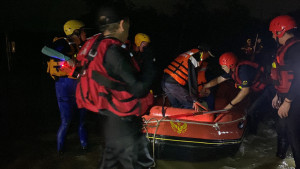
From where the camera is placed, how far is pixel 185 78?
3564 mm

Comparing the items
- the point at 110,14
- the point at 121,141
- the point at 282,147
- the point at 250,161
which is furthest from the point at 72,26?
the point at 282,147

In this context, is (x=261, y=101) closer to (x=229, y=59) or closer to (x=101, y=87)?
(x=229, y=59)

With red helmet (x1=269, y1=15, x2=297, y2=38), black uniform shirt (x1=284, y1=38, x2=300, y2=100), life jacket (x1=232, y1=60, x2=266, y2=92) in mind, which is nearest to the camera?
black uniform shirt (x1=284, y1=38, x2=300, y2=100)

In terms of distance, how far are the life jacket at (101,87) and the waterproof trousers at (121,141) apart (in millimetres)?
91

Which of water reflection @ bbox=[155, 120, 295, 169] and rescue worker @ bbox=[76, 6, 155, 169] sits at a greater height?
rescue worker @ bbox=[76, 6, 155, 169]

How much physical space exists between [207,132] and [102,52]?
6.62 feet

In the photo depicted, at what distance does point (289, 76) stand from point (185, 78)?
1.42 metres

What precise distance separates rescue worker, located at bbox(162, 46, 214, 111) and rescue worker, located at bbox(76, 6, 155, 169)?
A: 70.9 inches

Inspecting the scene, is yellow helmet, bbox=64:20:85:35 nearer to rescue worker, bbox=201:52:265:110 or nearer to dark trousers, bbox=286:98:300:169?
rescue worker, bbox=201:52:265:110

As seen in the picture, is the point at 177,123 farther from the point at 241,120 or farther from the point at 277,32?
the point at 277,32

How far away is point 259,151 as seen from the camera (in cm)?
368

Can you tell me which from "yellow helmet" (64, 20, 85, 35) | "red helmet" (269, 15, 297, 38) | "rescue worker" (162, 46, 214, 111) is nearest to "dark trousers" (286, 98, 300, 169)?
"red helmet" (269, 15, 297, 38)

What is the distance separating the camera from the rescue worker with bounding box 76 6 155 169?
1555 millimetres

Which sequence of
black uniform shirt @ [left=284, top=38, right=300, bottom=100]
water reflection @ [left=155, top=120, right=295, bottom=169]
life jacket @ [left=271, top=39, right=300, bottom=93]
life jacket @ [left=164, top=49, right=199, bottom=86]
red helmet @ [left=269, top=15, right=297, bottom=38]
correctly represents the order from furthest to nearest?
life jacket @ [left=164, top=49, right=199, bottom=86], water reflection @ [left=155, top=120, right=295, bottom=169], red helmet @ [left=269, top=15, right=297, bottom=38], life jacket @ [left=271, top=39, right=300, bottom=93], black uniform shirt @ [left=284, top=38, right=300, bottom=100]
